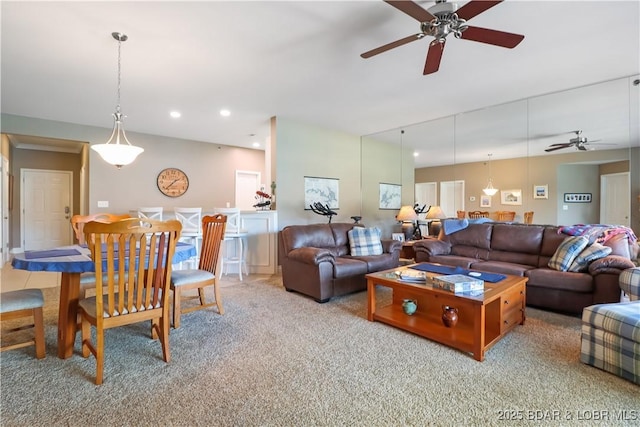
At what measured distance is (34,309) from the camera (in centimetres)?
206

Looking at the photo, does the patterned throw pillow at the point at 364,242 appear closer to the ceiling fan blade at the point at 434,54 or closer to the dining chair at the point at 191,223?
the ceiling fan blade at the point at 434,54

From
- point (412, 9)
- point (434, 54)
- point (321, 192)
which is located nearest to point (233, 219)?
point (321, 192)

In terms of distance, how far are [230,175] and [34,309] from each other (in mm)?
5463

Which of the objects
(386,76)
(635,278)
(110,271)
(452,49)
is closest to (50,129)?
(110,271)

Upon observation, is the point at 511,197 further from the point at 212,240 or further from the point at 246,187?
the point at 246,187

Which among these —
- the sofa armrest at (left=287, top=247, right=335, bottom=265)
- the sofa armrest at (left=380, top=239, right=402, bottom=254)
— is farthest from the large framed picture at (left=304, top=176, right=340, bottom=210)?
the sofa armrest at (left=287, top=247, right=335, bottom=265)

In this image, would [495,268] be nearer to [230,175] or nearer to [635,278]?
[635,278]

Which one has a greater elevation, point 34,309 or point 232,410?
point 34,309

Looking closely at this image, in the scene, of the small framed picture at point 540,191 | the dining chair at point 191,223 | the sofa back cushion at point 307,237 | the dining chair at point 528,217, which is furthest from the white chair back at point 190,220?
the small framed picture at point 540,191

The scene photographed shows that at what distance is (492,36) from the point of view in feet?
6.98

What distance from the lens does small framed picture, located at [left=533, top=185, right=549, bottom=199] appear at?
14.8ft

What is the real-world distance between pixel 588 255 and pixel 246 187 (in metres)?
6.61

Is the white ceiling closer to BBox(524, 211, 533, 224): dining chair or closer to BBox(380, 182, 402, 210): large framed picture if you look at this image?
BBox(524, 211, 533, 224): dining chair

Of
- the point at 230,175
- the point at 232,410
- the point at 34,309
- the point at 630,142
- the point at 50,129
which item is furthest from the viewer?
the point at 230,175
